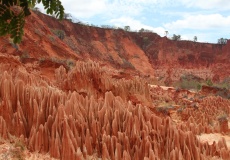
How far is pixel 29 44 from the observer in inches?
933

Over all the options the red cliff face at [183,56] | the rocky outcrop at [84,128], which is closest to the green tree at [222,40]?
the red cliff face at [183,56]

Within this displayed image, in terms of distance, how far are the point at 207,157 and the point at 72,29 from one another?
3880 centimetres

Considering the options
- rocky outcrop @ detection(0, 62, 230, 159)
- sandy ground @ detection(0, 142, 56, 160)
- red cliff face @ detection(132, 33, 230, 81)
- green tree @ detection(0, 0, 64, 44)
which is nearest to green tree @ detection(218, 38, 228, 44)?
red cliff face @ detection(132, 33, 230, 81)

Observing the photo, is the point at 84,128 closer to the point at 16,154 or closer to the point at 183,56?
the point at 16,154

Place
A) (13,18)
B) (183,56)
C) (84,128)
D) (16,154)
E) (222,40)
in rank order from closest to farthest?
(13,18)
(16,154)
(84,128)
(183,56)
(222,40)

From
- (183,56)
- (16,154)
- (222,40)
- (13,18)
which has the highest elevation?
(222,40)

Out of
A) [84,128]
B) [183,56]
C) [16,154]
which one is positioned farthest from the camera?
[183,56]

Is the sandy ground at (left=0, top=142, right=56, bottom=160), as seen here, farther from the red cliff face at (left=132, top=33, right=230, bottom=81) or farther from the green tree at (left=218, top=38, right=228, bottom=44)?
the green tree at (left=218, top=38, right=228, bottom=44)

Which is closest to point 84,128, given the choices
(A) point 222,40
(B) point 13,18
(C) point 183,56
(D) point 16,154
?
(D) point 16,154

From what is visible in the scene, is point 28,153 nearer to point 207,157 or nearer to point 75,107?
point 75,107

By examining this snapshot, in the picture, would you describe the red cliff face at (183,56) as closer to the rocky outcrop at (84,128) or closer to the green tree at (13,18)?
the rocky outcrop at (84,128)

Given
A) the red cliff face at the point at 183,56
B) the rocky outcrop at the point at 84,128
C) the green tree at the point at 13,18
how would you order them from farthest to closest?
the red cliff face at the point at 183,56 < the rocky outcrop at the point at 84,128 < the green tree at the point at 13,18

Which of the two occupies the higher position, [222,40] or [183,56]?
[222,40]

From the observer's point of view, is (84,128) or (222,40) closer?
(84,128)
